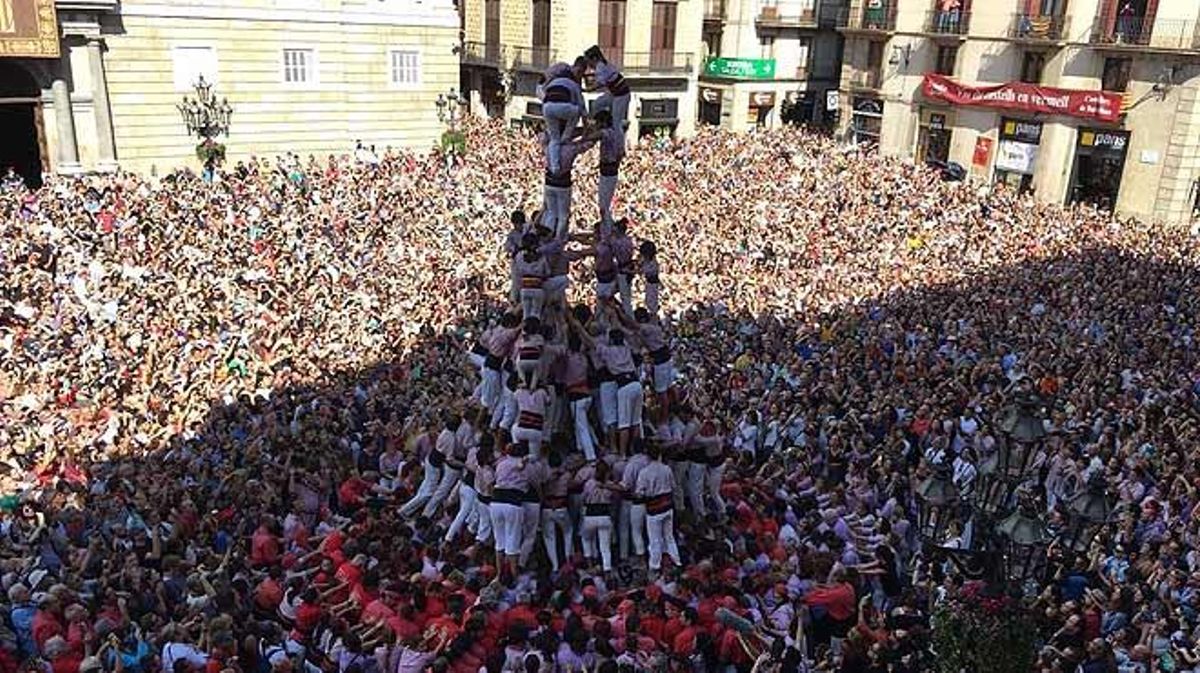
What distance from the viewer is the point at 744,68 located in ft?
158

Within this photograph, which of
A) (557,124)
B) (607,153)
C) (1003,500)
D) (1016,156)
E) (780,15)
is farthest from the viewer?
(780,15)

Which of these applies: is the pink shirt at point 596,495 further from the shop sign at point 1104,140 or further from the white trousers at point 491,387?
the shop sign at point 1104,140

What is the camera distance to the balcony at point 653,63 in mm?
43469

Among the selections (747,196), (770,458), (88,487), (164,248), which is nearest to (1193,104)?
(747,196)

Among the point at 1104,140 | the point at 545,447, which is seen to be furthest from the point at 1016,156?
the point at 545,447

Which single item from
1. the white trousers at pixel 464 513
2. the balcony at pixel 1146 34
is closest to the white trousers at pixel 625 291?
the white trousers at pixel 464 513

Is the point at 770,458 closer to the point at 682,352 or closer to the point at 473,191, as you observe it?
the point at 682,352

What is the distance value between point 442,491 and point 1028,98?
33067mm

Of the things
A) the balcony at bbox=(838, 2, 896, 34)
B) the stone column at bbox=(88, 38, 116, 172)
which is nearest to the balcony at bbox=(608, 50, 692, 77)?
the balcony at bbox=(838, 2, 896, 34)

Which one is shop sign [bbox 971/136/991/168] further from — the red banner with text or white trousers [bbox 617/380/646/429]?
white trousers [bbox 617/380/646/429]

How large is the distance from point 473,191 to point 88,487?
57.1ft

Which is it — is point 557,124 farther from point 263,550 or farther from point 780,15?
point 780,15

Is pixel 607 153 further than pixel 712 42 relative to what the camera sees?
No

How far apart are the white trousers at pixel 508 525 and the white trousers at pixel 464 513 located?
0.74 m
